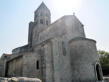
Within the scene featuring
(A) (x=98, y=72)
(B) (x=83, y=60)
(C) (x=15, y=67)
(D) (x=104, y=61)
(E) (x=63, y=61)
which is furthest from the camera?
(D) (x=104, y=61)

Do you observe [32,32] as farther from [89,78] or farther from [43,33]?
[89,78]

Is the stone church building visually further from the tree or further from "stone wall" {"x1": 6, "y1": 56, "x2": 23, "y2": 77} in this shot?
the tree

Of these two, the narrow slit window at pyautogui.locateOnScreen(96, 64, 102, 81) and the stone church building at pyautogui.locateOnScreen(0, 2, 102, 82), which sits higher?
the stone church building at pyautogui.locateOnScreen(0, 2, 102, 82)

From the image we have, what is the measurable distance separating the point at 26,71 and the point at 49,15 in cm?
1822

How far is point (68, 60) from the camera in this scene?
15.0 metres

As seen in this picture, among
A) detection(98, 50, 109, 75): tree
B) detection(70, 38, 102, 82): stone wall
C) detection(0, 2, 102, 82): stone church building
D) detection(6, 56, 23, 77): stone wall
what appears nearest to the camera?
detection(0, 2, 102, 82): stone church building

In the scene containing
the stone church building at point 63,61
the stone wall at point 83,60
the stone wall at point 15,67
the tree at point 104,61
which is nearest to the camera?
the stone church building at point 63,61

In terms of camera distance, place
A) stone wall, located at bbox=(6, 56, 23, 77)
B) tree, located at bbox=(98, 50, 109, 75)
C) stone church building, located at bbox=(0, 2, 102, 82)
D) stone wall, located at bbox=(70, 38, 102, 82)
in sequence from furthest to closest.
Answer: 1. tree, located at bbox=(98, 50, 109, 75)
2. stone wall, located at bbox=(6, 56, 23, 77)
3. stone wall, located at bbox=(70, 38, 102, 82)
4. stone church building, located at bbox=(0, 2, 102, 82)

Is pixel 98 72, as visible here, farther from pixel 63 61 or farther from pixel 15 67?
pixel 15 67

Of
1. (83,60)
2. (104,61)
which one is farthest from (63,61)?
(104,61)

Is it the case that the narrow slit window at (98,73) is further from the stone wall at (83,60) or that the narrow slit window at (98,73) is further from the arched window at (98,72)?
the stone wall at (83,60)

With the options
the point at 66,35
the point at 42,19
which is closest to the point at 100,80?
the point at 66,35

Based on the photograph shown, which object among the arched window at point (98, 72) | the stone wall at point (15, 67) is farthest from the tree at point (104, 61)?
the stone wall at point (15, 67)

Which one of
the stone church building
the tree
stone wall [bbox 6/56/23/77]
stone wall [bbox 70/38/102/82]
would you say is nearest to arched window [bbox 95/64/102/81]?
the stone church building
